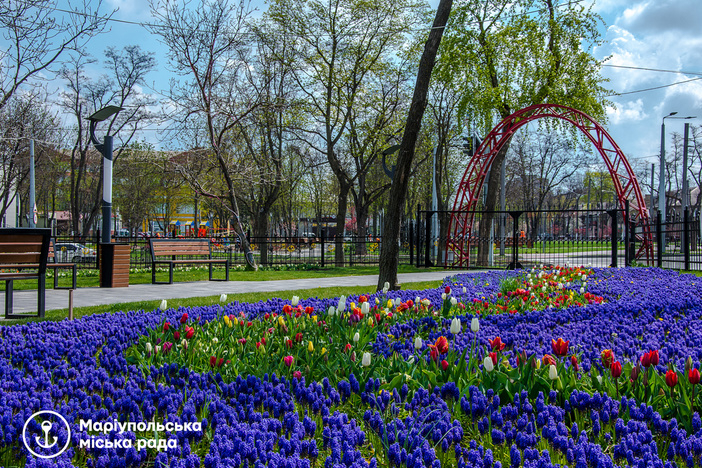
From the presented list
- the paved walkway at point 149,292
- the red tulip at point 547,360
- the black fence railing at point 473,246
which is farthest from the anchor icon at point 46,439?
the black fence railing at point 473,246

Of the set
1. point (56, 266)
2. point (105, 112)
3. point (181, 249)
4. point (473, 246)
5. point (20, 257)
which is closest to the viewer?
point (20, 257)

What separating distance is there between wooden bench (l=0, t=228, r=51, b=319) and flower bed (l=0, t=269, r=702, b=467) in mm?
1998

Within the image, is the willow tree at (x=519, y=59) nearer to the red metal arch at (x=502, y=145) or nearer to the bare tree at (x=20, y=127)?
the red metal arch at (x=502, y=145)

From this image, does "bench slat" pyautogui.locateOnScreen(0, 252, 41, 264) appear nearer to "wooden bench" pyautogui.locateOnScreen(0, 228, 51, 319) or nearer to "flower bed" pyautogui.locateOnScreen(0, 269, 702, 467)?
"wooden bench" pyautogui.locateOnScreen(0, 228, 51, 319)

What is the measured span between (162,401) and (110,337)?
219 centimetres

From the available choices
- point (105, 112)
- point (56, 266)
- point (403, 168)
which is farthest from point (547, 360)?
point (105, 112)

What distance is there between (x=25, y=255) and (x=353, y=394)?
567 cm

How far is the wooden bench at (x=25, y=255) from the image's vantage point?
659 cm

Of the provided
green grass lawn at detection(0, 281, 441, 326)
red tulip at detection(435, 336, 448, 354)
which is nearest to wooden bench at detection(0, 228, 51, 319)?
green grass lawn at detection(0, 281, 441, 326)

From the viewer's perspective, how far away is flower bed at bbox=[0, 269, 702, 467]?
7.40 feet

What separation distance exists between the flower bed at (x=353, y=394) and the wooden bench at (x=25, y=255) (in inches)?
78.7

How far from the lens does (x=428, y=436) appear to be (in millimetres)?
2436

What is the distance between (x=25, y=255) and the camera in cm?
677

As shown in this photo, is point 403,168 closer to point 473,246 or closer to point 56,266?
point 56,266
